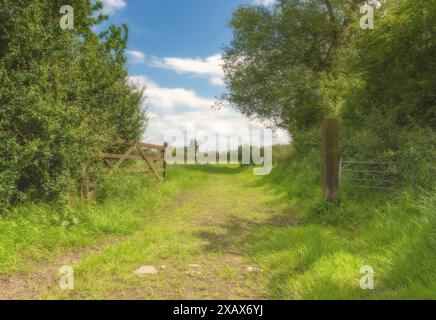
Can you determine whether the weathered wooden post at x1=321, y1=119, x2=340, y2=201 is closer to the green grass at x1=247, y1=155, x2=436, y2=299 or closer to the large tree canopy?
the green grass at x1=247, y1=155, x2=436, y2=299

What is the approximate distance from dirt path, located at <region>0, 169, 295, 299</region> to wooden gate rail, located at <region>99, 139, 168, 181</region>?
245cm

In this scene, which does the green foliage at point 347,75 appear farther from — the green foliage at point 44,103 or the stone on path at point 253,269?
the green foliage at point 44,103

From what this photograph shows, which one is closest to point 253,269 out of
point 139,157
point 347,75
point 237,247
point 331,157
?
point 237,247

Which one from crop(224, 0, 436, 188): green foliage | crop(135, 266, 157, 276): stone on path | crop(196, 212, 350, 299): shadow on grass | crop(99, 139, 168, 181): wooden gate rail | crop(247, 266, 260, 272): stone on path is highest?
crop(224, 0, 436, 188): green foliage

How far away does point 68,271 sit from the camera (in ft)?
13.3

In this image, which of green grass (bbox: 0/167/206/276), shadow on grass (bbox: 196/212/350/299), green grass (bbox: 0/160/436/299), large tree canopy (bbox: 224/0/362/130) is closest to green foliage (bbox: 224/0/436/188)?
large tree canopy (bbox: 224/0/362/130)

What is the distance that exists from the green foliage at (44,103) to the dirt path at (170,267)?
200 cm

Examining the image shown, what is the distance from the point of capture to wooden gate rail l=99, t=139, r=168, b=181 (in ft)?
27.8

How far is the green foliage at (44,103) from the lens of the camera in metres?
5.46

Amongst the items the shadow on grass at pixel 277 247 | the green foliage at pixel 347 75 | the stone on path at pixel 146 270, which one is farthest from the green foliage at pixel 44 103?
the green foliage at pixel 347 75

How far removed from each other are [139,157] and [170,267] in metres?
6.62

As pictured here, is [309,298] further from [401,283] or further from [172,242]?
[172,242]

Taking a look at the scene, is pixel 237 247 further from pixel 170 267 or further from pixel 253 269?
pixel 170 267

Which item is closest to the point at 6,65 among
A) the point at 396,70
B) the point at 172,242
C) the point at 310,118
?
the point at 172,242
